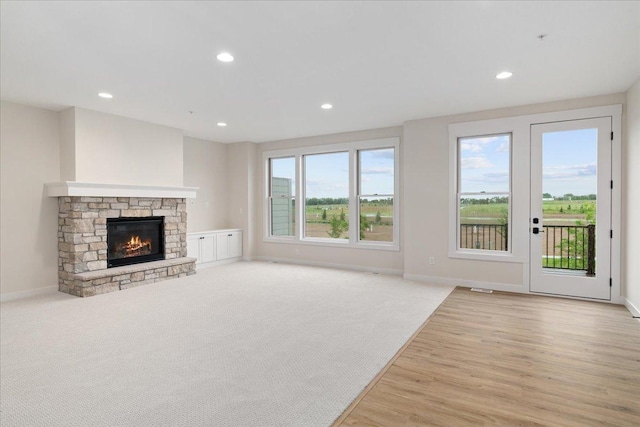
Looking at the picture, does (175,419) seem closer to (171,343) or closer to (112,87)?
(171,343)

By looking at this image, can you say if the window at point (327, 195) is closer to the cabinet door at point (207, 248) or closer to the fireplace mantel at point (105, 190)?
the cabinet door at point (207, 248)

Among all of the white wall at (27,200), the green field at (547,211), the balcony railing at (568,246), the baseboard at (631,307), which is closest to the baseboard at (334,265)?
the green field at (547,211)

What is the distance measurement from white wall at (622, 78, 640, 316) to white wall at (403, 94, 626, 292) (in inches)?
48.0

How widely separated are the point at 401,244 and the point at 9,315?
5.61 meters

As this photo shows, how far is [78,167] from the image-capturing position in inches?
198

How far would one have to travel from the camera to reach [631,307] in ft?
13.4

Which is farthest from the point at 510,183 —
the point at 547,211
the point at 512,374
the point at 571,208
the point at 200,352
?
the point at 200,352

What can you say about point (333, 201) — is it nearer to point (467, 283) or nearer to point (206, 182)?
point (206, 182)

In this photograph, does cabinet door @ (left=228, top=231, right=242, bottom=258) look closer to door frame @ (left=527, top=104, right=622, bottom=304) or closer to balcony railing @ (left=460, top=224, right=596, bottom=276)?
balcony railing @ (left=460, top=224, right=596, bottom=276)

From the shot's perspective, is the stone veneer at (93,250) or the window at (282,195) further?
the window at (282,195)

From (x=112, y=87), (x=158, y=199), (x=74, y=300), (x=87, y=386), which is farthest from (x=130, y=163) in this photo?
(x=87, y=386)

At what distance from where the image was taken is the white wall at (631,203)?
3912 mm

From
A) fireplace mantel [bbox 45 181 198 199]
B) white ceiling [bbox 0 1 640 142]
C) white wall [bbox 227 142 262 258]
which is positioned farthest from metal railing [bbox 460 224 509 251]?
fireplace mantel [bbox 45 181 198 199]

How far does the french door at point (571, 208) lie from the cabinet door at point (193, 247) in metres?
5.76
